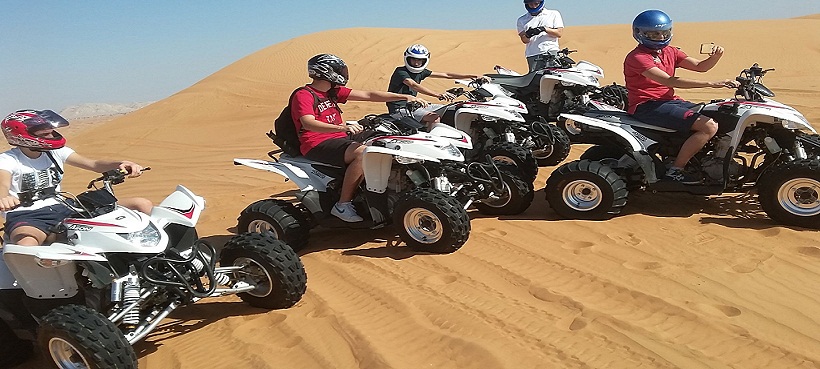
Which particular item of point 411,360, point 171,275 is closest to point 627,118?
point 411,360

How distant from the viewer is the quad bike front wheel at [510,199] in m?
6.27

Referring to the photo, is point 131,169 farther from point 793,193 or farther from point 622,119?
point 793,193

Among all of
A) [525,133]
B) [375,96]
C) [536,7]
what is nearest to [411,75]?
[525,133]

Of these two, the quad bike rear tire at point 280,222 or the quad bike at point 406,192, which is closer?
the quad bike at point 406,192

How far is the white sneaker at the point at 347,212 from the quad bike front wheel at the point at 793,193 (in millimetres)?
3440

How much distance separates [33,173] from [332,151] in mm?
2430

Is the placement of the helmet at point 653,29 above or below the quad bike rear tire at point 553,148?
above

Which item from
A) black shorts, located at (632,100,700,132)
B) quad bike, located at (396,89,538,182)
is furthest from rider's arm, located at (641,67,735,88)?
quad bike, located at (396,89,538,182)

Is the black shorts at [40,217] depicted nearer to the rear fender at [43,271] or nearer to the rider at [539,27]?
the rear fender at [43,271]

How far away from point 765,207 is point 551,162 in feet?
11.2

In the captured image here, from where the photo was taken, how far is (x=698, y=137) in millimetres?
5805

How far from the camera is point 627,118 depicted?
20.7ft

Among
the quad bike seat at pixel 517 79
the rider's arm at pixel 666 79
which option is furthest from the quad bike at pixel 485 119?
the rider's arm at pixel 666 79

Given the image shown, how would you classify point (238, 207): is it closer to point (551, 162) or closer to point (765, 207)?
point (551, 162)
